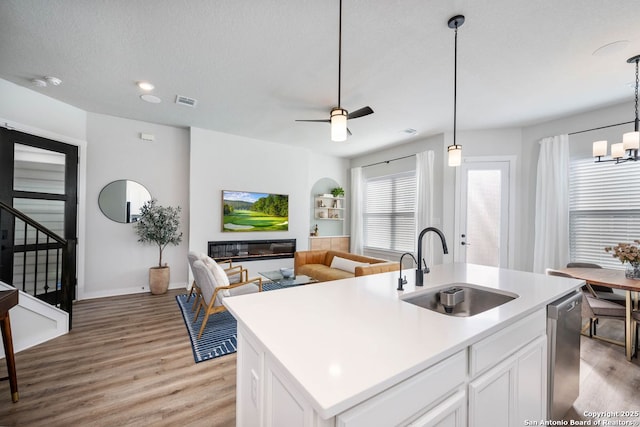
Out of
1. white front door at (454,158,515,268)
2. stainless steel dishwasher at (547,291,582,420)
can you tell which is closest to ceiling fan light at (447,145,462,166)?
stainless steel dishwasher at (547,291,582,420)

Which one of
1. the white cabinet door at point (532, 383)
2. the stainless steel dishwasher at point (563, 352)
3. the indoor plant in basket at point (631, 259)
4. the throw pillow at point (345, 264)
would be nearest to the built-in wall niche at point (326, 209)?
the throw pillow at point (345, 264)

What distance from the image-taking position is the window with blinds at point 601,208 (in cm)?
334

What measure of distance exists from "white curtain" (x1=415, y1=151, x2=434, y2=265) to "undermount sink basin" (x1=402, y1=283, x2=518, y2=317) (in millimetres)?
3242

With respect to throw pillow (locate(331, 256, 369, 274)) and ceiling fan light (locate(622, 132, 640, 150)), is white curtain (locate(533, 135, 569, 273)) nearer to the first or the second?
ceiling fan light (locate(622, 132, 640, 150))

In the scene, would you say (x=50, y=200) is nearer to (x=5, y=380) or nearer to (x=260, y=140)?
(x=5, y=380)

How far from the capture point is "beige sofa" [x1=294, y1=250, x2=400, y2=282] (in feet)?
11.5

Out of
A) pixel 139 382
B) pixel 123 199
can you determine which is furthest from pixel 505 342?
pixel 123 199

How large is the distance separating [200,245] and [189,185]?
3.56 feet

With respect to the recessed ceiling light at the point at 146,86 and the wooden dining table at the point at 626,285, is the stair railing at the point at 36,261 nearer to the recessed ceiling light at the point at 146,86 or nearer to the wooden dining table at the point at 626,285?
the recessed ceiling light at the point at 146,86

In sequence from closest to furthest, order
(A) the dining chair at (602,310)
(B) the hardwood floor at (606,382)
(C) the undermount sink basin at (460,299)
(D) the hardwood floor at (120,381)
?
(C) the undermount sink basin at (460,299) < (D) the hardwood floor at (120,381) < (B) the hardwood floor at (606,382) < (A) the dining chair at (602,310)

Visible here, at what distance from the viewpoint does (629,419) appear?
69.0 inches

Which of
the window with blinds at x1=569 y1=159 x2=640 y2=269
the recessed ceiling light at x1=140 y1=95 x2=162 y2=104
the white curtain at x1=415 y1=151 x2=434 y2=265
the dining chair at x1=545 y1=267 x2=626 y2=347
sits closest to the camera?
the dining chair at x1=545 y1=267 x2=626 y2=347

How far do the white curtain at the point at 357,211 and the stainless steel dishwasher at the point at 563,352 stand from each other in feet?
15.8

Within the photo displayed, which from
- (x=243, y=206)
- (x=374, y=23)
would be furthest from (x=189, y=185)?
(x=374, y=23)
